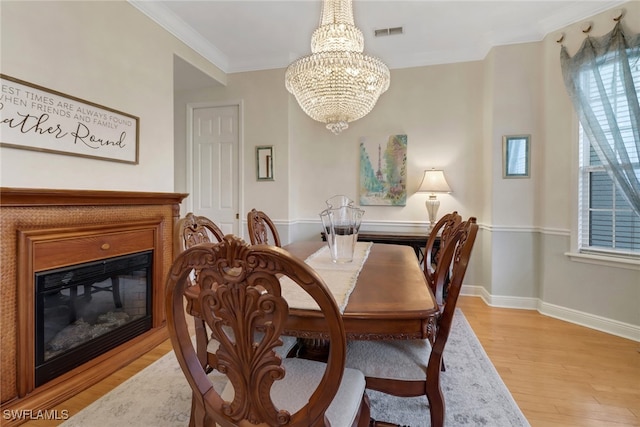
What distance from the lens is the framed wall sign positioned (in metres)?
1.67

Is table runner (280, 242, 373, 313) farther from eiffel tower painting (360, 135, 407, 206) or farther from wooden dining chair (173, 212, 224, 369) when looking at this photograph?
eiffel tower painting (360, 135, 407, 206)

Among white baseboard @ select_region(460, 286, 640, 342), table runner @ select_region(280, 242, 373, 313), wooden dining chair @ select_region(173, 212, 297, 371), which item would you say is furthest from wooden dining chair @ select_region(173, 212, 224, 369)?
white baseboard @ select_region(460, 286, 640, 342)

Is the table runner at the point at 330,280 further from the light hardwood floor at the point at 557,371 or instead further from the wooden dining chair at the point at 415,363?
the light hardwood floor at the point at 557,371

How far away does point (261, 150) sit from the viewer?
3.84 m

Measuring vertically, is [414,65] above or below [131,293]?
above

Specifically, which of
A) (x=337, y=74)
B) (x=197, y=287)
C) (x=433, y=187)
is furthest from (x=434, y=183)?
(x=197, y=287)

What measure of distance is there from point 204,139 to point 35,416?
3238 millimetres

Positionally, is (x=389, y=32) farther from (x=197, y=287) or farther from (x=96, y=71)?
(x=197, y=287)

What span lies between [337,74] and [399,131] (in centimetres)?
197

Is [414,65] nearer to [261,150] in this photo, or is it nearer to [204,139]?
[261,150]

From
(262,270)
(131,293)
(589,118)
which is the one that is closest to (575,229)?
(589,118)

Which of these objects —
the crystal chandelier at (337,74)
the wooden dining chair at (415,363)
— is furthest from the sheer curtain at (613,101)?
the wooden dining chair at (415,363)

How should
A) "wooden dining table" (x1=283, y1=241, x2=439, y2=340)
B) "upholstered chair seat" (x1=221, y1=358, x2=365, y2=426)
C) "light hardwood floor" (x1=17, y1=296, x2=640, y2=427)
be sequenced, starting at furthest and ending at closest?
"light hardwood floor" (x1=17, y1=296, x2=640, y2=427) → "wooden dining table" (x1=283, y1=241, x2=439, y2=340) → "upholstered chair seat" (x1=221, y1=358, x2=365, y2=426)

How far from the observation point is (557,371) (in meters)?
2.00
